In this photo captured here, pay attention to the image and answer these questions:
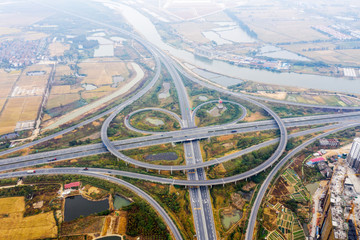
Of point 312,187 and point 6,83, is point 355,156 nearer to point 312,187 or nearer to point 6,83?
point 312,187

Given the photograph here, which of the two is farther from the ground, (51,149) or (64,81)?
(64,81)

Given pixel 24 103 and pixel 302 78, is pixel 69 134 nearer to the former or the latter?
pixel 24 103

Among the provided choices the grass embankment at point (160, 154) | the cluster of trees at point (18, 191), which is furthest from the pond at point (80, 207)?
the grass embankment at point (160, 154)

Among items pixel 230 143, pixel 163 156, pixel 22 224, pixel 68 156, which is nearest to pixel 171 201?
pixel 163 156

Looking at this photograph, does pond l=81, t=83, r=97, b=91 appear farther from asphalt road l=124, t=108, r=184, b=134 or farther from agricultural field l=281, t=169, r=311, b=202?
agricultural field l=281, t=169, r=311, b=202

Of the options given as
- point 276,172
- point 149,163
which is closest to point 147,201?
point 149,163

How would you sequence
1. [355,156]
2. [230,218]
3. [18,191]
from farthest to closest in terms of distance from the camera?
[355,156], [18,191], [230,218]
